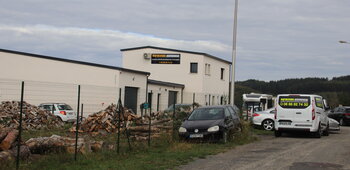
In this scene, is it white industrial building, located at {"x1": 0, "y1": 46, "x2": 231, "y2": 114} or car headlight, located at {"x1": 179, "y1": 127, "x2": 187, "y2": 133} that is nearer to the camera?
car headlight, located at {"x1": 179, "y1": 127, "x2": 187, "y2": 133}

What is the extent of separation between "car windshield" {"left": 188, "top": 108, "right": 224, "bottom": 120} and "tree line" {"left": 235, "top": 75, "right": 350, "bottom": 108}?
5204cm

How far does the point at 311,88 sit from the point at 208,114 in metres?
61.7

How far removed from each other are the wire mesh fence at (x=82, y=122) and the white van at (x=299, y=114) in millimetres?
4170

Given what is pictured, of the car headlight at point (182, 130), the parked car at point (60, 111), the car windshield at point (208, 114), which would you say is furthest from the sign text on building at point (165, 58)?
the car headlight at point (182, 130)

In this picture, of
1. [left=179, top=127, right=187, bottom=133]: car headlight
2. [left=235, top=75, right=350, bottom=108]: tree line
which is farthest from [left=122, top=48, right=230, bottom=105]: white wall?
[left=179, top=127, right=187, bottom=133]: car headlight

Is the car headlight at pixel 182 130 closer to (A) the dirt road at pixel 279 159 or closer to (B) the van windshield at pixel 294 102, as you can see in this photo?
(A) the dirt road at pixel 279 159

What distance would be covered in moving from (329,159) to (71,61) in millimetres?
25393

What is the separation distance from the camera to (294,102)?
2122 centimetres

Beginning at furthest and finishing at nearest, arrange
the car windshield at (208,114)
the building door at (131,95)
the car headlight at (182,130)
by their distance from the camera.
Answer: the building door at (131,95) < the car windshield at (208,114) < the car headlight at (182,130)

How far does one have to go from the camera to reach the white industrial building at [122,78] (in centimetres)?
2683

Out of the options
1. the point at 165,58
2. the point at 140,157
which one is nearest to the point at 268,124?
the point at 140,157

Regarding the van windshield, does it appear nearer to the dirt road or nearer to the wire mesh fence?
the wire mesh fence

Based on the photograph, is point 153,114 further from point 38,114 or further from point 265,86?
point 265,86

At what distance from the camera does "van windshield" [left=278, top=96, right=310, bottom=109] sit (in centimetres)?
2100
